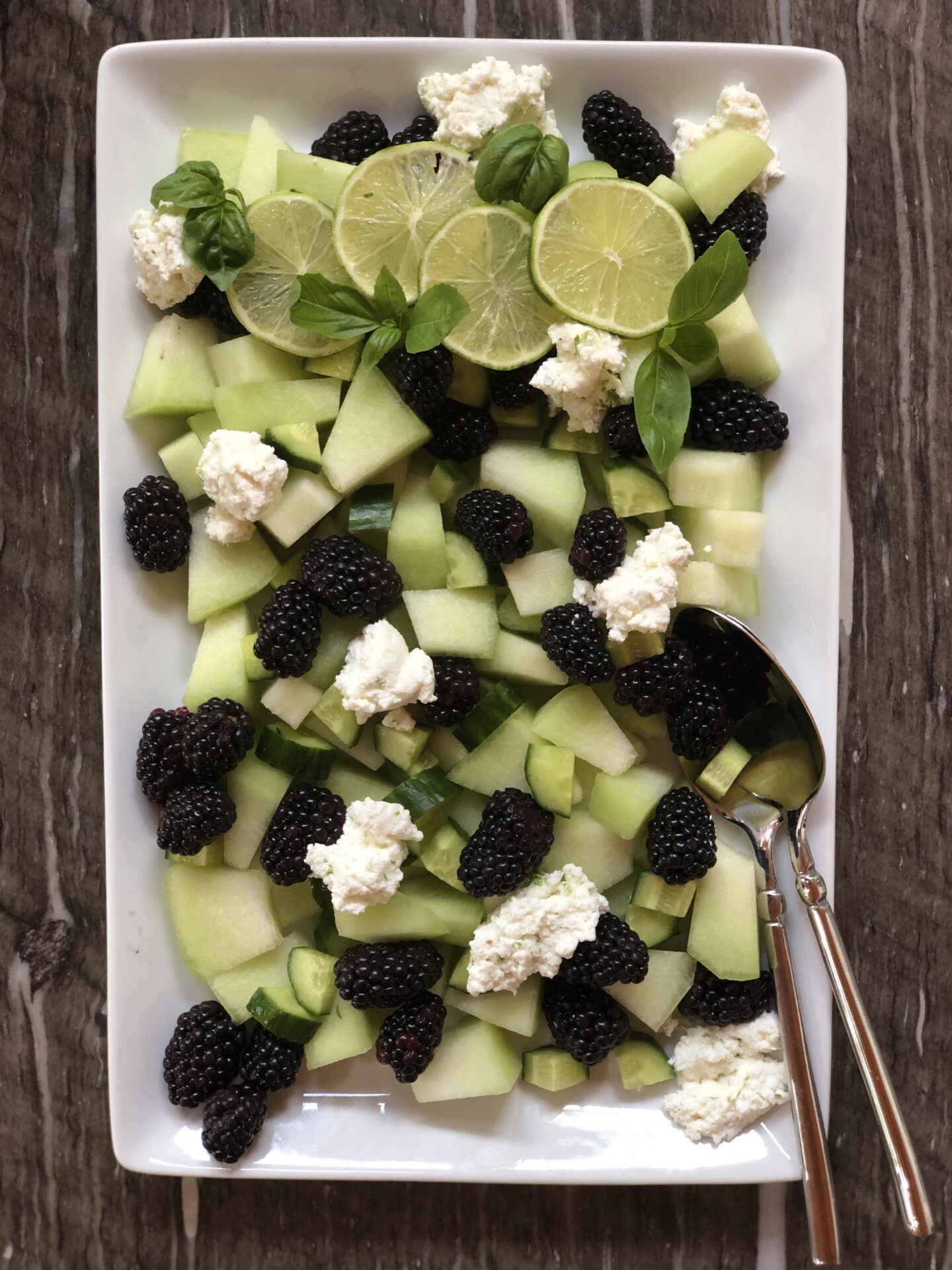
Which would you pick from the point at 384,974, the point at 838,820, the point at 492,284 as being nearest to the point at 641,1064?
the point at 384,974

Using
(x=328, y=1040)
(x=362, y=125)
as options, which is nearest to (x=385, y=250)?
(x=362, y=125)

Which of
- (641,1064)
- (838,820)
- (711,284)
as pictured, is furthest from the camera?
(838,820)

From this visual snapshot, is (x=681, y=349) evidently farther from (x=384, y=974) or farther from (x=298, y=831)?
(x=384, y=974)

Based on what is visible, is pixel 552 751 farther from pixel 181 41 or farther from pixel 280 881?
pixel 181 41

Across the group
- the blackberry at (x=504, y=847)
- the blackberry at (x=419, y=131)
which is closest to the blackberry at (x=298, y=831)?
the blackberry at (x=504, y=847)

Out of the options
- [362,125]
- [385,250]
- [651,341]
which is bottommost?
[651,341]

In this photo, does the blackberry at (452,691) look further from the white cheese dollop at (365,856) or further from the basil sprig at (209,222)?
the basil sprig at (209,222)
